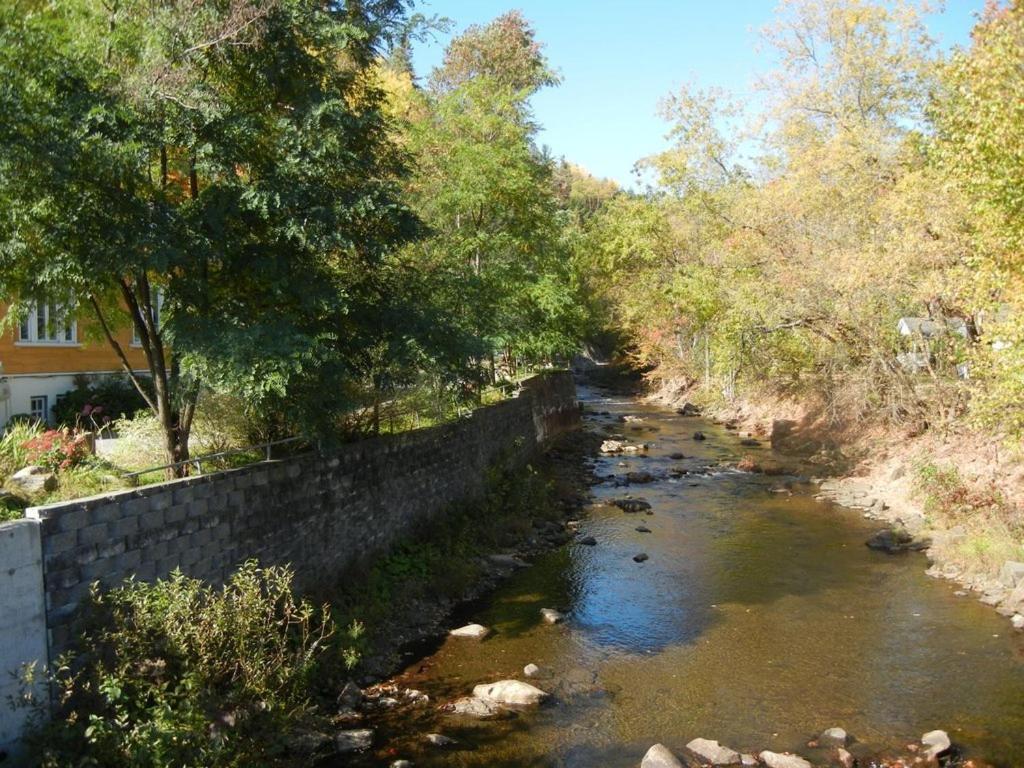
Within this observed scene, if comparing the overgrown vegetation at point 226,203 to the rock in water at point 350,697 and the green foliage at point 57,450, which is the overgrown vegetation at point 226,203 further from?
the rock in water at point 350,697

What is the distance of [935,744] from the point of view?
8703 millimetres

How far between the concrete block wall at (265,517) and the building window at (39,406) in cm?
932

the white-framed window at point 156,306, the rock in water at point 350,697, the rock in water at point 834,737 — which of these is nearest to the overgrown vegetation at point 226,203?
the white-framed window at point 156,306

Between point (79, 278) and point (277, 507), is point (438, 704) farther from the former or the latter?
point (79, 278)

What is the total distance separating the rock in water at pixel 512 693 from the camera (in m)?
9.73

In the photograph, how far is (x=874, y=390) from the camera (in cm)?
2328

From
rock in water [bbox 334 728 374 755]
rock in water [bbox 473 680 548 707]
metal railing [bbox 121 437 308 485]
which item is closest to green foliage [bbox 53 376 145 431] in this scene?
metal railing [bbox 121 437 308 485]

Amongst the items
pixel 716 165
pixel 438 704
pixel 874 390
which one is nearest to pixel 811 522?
pixel 874 390

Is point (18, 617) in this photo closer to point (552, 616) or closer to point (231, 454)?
point (231, 454)

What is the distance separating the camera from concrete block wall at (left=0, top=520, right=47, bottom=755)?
685 cm

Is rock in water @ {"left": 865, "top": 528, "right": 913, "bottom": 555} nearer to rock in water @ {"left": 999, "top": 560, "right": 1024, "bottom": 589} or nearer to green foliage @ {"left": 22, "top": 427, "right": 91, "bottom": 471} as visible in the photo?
rock in water @ {"left": 999, "top": 560, "right": 1024, "bottom": 589}

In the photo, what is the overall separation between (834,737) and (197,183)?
10270 mm

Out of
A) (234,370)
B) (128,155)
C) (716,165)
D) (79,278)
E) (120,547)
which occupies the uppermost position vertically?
(716,165)

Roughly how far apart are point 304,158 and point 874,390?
18.5 metres
